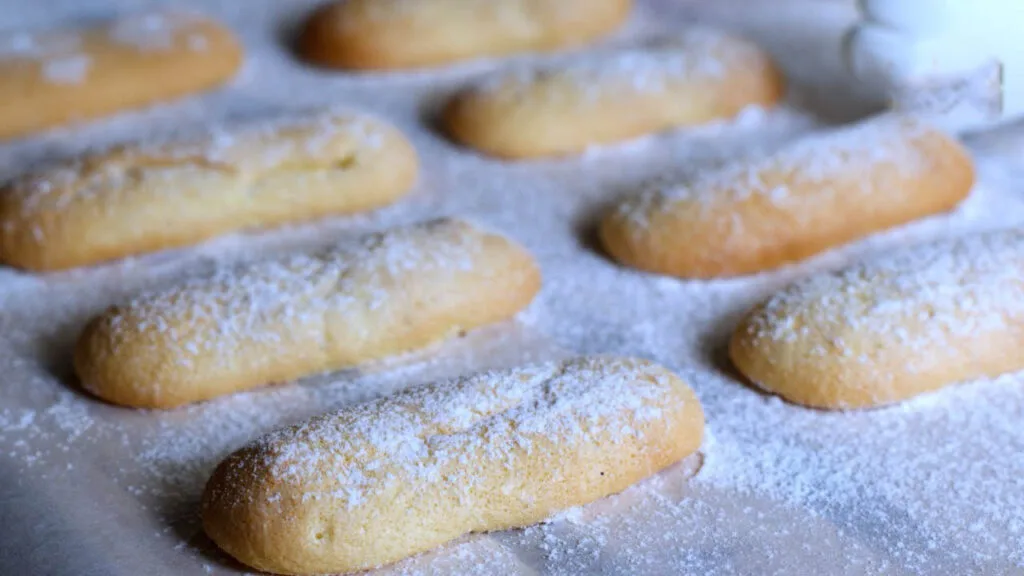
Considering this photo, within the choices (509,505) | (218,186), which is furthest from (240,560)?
(218,186)

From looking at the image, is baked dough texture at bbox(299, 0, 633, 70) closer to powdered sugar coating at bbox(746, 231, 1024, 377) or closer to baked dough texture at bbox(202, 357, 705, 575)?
powdered sugar coating at bbox(746, 231, 1024, 377)

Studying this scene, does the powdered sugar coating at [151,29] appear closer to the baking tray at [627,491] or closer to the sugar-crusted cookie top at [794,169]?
the baking tray at [627,491]

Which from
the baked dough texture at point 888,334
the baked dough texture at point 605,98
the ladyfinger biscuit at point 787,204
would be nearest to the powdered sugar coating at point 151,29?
the baked dough texture at point 605,98

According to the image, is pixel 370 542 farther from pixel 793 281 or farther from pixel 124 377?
pixel 793 281

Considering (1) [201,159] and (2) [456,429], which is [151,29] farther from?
(2) [456,429]

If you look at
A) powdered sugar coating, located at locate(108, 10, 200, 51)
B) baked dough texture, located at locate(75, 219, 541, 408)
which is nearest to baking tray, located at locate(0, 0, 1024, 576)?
baked dough texture, located at locate(75, 219, 541, 408)

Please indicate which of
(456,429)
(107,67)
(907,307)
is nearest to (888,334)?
(907,307)
